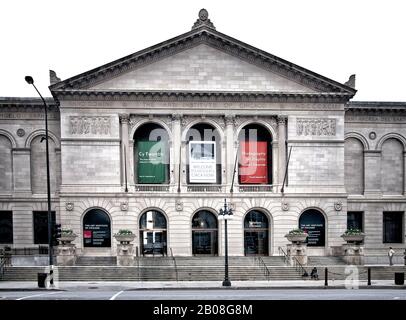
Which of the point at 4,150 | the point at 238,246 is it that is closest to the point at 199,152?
the point at 238,246

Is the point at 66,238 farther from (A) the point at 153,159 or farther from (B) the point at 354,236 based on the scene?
(B) the point at 354,236

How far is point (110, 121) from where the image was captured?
4422 cm

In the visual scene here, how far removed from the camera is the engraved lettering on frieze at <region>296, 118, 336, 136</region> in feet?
149

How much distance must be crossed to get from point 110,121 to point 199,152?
7914mm

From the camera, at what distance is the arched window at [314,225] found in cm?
4534

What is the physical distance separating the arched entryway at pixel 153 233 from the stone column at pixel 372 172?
63.8 feet

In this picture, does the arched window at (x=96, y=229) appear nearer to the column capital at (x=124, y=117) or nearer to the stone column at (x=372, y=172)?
the column capital at (x=124, y=117)

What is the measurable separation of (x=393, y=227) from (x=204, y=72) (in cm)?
2326

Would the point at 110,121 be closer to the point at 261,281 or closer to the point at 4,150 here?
the point at 4,150

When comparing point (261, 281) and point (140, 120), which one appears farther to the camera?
point (140, 120)

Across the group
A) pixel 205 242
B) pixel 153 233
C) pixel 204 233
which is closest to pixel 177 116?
pixel 153 233

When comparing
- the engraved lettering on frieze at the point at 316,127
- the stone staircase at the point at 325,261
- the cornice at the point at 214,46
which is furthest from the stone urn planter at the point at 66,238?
the engraved lettering on frieze at the point at 316,127

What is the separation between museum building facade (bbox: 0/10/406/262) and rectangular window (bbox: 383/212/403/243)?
21.9 ft
